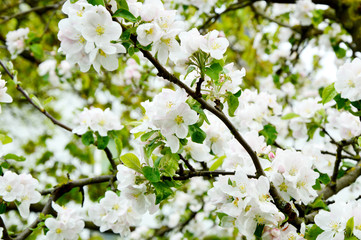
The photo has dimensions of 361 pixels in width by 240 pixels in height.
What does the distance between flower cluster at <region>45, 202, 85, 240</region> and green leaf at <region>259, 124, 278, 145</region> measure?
1005mm

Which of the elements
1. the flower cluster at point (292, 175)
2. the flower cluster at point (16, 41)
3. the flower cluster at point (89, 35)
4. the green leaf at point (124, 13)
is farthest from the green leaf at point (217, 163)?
the flower cluster at point (16, 41)

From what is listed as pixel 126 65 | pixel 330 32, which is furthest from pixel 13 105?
pixel 330 32

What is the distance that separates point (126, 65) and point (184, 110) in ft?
8.28

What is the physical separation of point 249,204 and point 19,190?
3.24 feet

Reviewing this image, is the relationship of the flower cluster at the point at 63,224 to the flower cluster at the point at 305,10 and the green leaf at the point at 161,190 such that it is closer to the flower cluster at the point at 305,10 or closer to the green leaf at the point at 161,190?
the green leaf at the point at 161,190

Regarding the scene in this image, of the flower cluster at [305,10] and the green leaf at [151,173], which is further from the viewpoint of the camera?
the flower cluster at [305,10]

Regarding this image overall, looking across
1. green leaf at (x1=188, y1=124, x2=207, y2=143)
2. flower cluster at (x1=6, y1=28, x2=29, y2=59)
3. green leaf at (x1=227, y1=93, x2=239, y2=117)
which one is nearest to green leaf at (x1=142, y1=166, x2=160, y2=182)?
green leaf at (x1=188, y1=124, x2=207, y2=143)

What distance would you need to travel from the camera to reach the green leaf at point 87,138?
1854mm

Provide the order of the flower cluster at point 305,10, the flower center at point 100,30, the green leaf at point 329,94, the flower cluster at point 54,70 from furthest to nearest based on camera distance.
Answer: the flower cluster at point 54,70
the flower cluster at point 305,10
the green leaf at point 329,94
the flower center at point 100,30

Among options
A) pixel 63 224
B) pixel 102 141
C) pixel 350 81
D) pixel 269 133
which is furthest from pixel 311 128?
pixel 63 224

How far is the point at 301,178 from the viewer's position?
1.26m

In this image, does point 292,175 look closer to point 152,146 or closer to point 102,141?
point 152,146

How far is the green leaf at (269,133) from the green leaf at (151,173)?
3.16 feet

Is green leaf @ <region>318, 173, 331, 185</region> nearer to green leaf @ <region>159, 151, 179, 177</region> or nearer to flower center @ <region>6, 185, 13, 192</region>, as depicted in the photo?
green leaf @ <region>159, 151, 179, 177</region>
